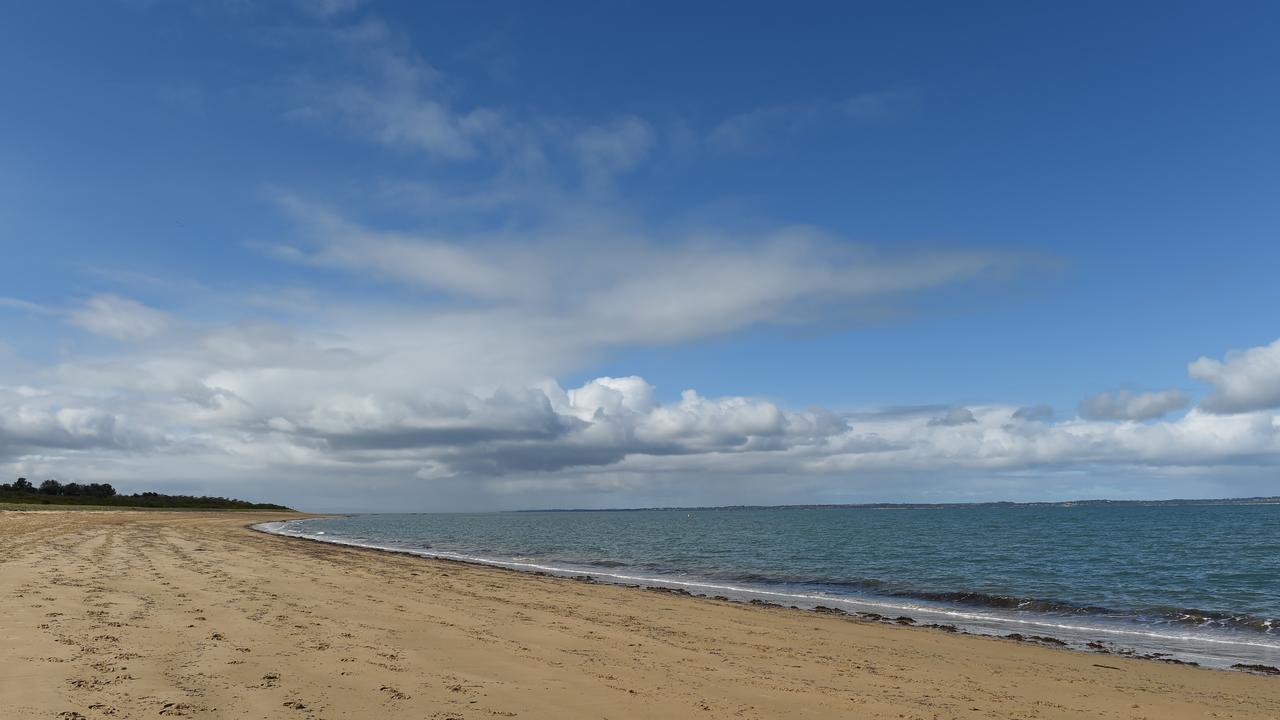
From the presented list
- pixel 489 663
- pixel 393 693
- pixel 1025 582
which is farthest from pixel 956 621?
pixel 393 693

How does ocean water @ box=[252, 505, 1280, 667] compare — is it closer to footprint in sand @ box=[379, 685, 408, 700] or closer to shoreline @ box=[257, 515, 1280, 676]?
shoreline @ box=[257, 515, 1280, 676]

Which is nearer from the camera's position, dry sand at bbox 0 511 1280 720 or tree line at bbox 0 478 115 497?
dry sand at bbox 0 511 1280 720

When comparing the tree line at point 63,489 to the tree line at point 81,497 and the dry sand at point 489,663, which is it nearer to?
the tree line at point 81,497

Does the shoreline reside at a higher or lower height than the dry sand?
lower

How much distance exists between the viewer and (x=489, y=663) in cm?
1187

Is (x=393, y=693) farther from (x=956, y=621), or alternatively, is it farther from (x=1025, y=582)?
(x=1025, y=582)

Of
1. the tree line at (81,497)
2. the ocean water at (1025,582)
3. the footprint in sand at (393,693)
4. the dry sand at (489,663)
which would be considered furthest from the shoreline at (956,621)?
the tree line at (81,497)

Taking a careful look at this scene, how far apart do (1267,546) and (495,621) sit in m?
63.9

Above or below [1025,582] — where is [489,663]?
above

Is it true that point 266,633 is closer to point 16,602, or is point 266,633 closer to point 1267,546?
point 16,602

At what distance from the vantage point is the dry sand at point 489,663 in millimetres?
9219

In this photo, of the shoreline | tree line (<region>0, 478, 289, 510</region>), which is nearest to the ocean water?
the shoreline

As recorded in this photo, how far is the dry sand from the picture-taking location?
922 centimetres

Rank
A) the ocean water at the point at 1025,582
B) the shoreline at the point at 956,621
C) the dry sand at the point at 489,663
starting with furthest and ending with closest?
1. the ocean water at the point at 1025,582
2. the shoreline at the point at 956,621
3. the dry sand at the point at 489,663
